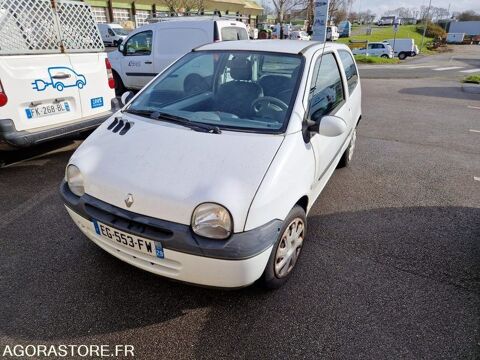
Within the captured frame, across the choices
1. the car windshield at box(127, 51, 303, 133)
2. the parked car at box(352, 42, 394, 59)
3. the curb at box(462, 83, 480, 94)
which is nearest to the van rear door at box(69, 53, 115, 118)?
the car windshield at box(127, 51, 303, 133)

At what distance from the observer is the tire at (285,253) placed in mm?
2113

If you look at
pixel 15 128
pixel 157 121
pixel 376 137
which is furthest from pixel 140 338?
pixel 376 137

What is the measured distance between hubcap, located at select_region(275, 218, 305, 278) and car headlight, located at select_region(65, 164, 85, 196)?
4.59ft

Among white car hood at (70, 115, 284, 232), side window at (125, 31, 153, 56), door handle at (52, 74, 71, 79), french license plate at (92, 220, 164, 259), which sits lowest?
french license plate at (92, 220, 164, 259)

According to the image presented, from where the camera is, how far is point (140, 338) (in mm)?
1963

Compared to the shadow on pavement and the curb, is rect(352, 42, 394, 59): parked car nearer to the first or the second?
the curb

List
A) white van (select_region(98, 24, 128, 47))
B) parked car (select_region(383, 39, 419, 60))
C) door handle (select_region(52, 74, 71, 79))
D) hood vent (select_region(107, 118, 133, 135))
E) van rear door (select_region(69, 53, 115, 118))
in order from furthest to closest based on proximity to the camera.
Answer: parked car (select_region(383, 39, 419, 60)) → white van (select_region(98, 24, 128, 47)) → van rear door (select_region(69, 53, 115, 118)) → door handle (select_region(52, 74, 71, 79)) → hood vent (select_region(107, 118, 133, 135))

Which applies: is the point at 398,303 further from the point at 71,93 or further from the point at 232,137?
the point at 71,93

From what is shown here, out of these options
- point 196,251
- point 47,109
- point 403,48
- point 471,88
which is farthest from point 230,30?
point 403,48

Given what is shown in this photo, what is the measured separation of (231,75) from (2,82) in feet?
8.10

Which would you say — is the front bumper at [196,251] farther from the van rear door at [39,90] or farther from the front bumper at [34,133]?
the van rear door at [39,90]

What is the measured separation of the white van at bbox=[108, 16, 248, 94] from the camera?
6898mm

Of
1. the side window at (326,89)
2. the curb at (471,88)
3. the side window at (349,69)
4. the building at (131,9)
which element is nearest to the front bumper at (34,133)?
the side window at (326,89)

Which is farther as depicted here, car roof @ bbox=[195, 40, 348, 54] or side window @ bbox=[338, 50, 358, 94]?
side window @ bbox=[338, 50, 358, 94]
